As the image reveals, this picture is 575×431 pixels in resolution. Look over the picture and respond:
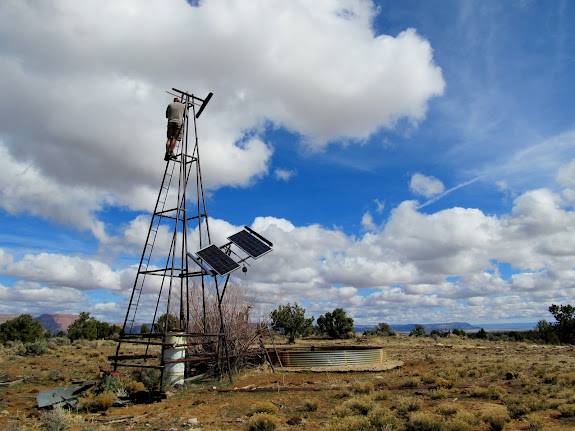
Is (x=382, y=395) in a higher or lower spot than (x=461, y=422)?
lower

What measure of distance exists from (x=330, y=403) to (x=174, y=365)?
5.67 meters

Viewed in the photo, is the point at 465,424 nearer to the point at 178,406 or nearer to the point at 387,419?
the point at 387,419

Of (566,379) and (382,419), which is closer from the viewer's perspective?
(382,419)

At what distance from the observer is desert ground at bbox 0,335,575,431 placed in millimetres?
8969

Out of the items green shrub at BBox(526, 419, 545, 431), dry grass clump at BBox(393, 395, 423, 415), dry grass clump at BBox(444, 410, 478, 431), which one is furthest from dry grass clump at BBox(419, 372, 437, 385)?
green shrub at BBox(526, 419, 545, 431)

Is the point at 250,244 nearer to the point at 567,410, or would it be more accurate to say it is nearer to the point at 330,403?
the point at 330,403

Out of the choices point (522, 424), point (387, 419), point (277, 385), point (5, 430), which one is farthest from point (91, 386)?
point (522, 424)

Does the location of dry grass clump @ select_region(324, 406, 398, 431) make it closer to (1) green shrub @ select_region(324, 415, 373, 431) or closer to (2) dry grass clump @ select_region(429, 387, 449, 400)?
(1) green shrub @ select_region(324, 415, 373, 431)

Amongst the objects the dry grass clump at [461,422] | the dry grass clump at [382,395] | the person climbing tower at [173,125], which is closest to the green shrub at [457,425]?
the dry grass clump at [461,422]

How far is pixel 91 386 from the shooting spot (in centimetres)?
1253

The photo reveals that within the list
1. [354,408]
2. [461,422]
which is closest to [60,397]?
[354,408]

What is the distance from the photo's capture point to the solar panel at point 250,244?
15.2m

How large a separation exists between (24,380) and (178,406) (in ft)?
25.7

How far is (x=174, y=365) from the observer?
13.9 metres
